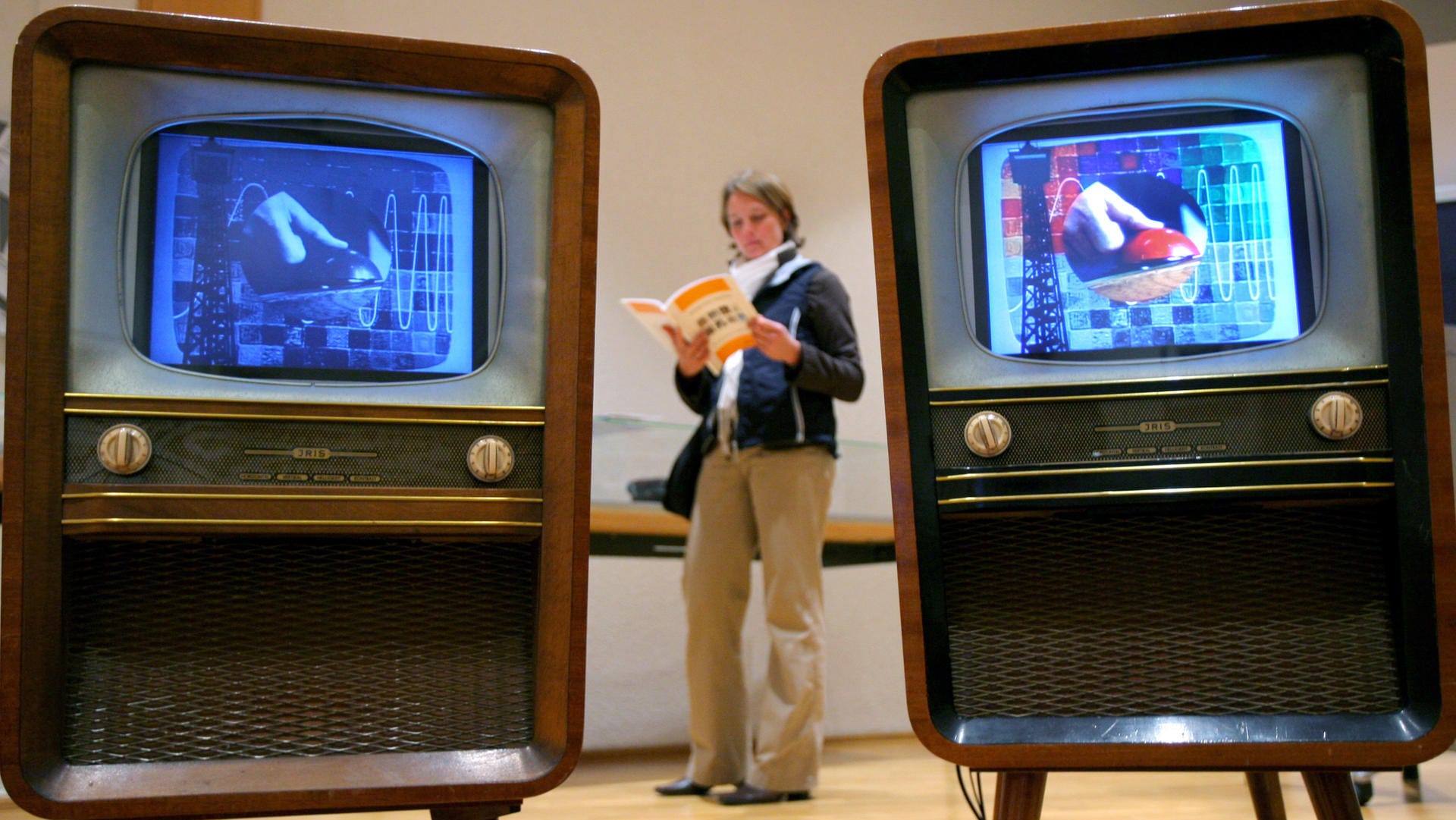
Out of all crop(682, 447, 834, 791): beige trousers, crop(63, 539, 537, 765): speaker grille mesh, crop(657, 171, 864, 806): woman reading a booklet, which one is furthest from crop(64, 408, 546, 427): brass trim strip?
crop(682, 447, 834, 791): beige trousers

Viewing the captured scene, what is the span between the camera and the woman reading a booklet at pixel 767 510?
231cm

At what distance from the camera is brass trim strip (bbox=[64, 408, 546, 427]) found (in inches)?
39.2

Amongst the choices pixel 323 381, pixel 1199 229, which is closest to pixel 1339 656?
pixel 1199 229

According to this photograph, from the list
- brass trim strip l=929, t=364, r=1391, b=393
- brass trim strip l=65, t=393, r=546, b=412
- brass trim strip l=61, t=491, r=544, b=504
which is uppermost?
brass trim strip l=65, t=393, r=546, b=412

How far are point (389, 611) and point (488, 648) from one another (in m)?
0.09

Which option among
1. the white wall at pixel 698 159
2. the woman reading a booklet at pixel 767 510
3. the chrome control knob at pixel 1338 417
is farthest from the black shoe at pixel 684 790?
the chrome control knob at pixel 1338 417

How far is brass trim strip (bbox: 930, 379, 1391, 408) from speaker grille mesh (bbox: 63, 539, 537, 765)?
→ 1.36 ft

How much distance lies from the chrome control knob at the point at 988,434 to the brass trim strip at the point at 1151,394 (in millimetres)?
15

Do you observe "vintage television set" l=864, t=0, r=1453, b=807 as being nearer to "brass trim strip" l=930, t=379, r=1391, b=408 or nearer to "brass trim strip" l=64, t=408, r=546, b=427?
"brass trim strip" l=930, t=379, r=1391, b=408

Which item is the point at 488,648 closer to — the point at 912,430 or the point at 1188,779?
the point at 912,430

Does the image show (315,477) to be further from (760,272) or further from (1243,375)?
(760,272)

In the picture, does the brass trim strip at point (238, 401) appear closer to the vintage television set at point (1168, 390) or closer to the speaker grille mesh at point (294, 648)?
the speaker grille mesh at point (294, 648)

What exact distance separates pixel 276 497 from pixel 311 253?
220mm

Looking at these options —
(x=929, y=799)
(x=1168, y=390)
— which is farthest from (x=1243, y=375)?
(x=929, y=799)
